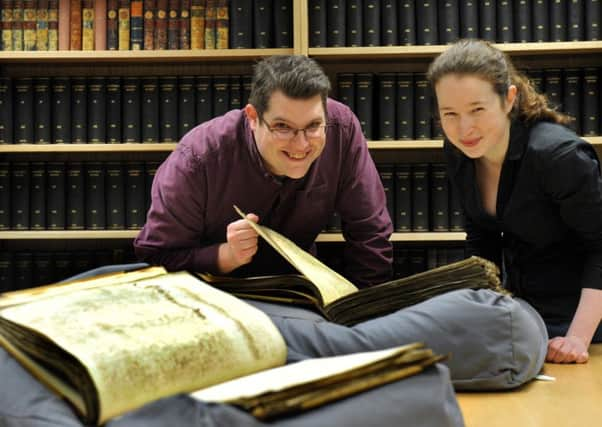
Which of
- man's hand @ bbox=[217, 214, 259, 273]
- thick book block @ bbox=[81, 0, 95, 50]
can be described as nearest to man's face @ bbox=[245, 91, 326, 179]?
man's hand @ bbox=[217, 214, 259, 273]

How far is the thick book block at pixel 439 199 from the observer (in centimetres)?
255

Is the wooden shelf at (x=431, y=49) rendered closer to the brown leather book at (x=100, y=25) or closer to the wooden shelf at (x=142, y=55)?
the wooden shelf at (x=142, y=55)

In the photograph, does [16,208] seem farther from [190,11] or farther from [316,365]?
[316,365]

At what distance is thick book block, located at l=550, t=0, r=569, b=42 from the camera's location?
2.49m

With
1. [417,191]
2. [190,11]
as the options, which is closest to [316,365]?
[417,191]

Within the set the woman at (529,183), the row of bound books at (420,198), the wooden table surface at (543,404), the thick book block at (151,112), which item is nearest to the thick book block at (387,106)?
the row of bound books at (420,198)

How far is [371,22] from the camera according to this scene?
2508 millimetres

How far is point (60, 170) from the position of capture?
103 inches

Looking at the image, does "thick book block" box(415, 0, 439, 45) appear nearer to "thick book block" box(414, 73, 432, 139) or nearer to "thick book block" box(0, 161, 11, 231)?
"thick book block" box(414, 73, 432, 139)

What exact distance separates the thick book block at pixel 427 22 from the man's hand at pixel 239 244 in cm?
146

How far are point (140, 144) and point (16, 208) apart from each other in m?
0.51

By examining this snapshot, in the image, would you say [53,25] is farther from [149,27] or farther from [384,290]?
[384,290]

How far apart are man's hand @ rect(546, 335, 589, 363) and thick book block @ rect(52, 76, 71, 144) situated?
6.56ft

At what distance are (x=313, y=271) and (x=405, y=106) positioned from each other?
5.24 feet
